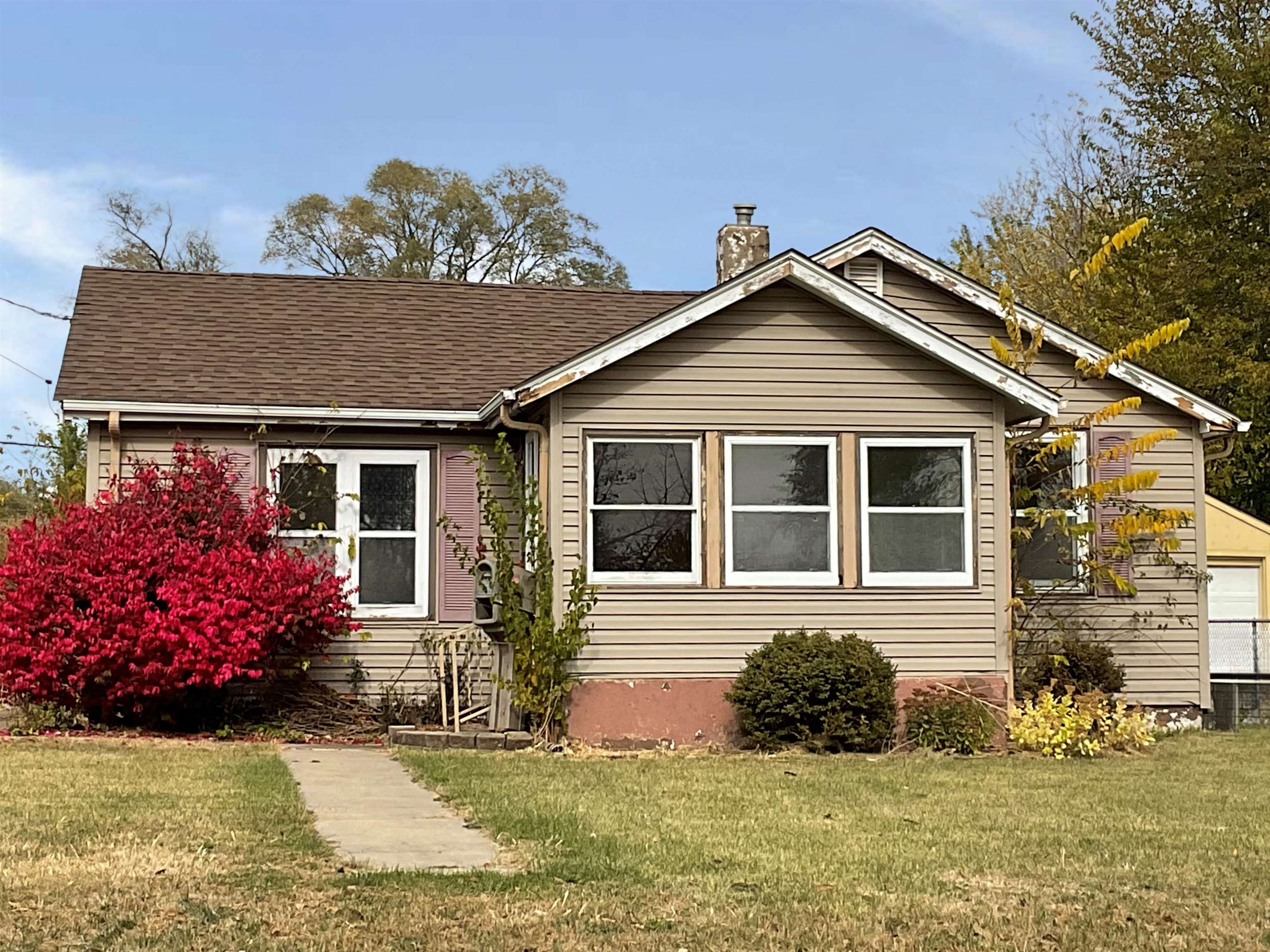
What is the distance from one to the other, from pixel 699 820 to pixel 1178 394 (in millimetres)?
9687

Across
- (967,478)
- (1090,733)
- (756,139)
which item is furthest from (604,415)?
(756,139)

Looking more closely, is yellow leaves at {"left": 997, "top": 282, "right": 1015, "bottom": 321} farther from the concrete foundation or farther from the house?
the concrete foundation

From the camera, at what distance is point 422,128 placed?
39.8 metres

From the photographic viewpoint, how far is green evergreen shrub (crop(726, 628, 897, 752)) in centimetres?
1274

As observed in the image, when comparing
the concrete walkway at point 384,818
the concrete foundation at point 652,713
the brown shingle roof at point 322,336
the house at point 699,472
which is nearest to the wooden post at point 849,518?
the house at point 699,472

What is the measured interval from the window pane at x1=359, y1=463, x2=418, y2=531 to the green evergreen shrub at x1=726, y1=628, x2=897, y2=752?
165 inches

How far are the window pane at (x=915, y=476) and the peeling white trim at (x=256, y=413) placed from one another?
359 cm

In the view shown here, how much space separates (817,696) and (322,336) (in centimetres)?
715

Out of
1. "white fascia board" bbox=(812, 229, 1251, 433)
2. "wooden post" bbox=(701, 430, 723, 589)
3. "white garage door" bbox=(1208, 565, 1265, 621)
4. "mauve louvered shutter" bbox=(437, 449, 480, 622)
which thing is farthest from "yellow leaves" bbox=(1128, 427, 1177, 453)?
"mauve louvered shutter" bbox=(437, 449, 480, 622)

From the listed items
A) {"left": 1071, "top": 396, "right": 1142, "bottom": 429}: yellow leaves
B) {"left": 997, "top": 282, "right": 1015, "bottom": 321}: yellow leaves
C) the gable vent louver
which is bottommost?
{"left": 1071, "top": 396, "right": 1142, "bottom": 429}: yellow leaves

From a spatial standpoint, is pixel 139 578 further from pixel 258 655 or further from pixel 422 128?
pixel 422 128

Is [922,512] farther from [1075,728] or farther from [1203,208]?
[1203,208]

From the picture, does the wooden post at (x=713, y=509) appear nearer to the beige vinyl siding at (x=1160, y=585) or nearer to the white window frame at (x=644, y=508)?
the white window frame at (x=644, y=508)

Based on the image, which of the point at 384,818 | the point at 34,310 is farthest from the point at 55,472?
the point at 384,818
